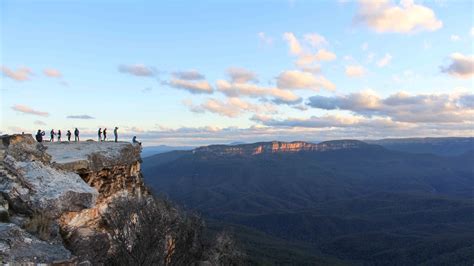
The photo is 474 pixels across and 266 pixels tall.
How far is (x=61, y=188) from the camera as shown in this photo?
24609mm

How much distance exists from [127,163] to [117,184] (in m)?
2.99

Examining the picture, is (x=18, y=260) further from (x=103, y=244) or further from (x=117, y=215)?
(x=117, y=215)

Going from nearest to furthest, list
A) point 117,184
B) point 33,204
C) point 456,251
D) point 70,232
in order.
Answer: point 33,204 → point 70,232 → point 117,184 → point 456,251

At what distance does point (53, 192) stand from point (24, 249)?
8.68m

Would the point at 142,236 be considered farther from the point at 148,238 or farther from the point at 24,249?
the point at 24,249

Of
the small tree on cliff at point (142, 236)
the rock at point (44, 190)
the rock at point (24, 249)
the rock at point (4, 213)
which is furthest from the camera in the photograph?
the small tree on cliff at point (142, 236)

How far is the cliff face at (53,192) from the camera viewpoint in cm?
1627

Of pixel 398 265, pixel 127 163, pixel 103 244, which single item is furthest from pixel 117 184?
pixel 398 265

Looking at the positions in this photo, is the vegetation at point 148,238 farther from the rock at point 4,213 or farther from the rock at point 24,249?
the rock at point 24,249

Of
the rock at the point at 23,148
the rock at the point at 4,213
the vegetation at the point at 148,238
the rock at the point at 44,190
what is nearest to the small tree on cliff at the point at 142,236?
the vegetation at the point at 148,238

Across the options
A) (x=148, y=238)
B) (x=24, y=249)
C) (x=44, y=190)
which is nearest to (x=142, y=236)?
(x=148, y=238)

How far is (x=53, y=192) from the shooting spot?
936 inches

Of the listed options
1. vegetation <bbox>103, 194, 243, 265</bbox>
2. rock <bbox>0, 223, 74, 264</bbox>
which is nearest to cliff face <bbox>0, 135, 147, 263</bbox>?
rock <bbox>0, 223, 74, 264</bbox>

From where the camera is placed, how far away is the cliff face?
16.3 m
